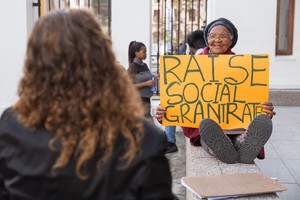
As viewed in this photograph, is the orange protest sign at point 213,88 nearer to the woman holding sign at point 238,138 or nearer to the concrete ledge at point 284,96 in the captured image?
the woman holding sign at point 238,138

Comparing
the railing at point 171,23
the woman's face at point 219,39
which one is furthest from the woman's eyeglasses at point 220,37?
the railing at point 171,23

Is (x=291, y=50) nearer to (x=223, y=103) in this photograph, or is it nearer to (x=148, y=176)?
(x=223, y=103)

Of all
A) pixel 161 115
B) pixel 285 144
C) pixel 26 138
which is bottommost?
pixel 285 144

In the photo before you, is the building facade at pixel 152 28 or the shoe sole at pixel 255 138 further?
the building facade at pixel 152 28

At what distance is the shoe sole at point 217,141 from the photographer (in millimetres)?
4047

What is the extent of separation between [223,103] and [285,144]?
320 cm

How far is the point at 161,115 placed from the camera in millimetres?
4273

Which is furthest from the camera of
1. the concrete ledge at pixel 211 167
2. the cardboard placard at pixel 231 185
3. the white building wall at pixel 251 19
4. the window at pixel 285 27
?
the window at pixel 285 27

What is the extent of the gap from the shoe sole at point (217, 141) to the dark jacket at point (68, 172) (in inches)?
91.4

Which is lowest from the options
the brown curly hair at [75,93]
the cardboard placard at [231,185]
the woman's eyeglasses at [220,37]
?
the cardboard placard at [231,185]

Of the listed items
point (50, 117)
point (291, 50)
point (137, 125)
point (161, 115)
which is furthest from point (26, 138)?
point (291, 50)

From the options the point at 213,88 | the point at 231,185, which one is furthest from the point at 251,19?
the point at 231,185

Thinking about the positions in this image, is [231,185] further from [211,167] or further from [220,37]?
[220,37]

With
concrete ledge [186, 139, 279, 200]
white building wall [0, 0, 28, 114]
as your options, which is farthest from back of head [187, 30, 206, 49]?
concrete ledge [186, 139, 279, 200]
